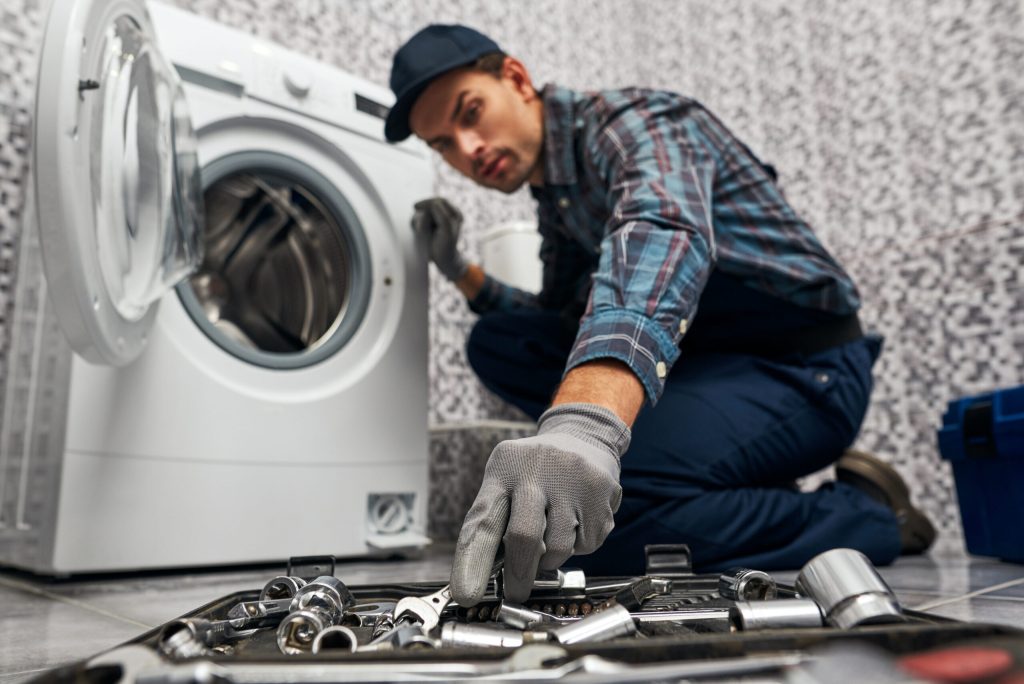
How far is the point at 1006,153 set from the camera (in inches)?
66.8

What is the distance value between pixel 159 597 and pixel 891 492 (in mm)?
1341

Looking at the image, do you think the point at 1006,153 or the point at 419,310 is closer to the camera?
the point at 419,310

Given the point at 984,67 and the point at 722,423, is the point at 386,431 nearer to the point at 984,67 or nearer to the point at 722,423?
the point at 722,423

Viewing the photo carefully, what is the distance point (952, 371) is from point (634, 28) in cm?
168

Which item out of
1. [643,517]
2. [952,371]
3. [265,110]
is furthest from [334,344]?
[952,371]

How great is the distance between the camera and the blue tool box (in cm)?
117

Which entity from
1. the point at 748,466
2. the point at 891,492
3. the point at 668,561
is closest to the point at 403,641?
the point at 668,561

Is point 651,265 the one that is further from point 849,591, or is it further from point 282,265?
point 282,265

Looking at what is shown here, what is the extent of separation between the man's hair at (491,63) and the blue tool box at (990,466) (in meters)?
1.01

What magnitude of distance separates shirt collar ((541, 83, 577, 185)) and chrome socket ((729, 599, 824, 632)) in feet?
3.10

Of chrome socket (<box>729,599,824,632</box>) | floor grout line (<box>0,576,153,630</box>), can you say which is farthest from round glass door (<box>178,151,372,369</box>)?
chrome socket (<box>729,599,824,632</box>)

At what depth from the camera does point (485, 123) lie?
134 centimetres

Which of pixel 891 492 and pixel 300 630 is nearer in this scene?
pixel 300 630

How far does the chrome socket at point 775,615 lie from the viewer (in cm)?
51
